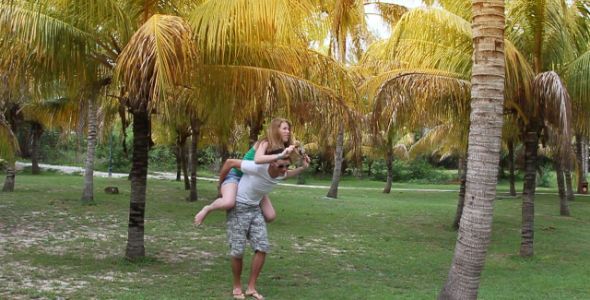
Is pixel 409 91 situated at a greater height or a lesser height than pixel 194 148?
greater

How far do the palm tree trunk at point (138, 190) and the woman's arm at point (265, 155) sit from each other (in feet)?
9.95

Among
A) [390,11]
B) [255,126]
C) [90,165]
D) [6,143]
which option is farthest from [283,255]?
[390,11]

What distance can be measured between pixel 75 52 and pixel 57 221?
5.66 meters

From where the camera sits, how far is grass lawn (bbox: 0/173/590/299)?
7.15 meters

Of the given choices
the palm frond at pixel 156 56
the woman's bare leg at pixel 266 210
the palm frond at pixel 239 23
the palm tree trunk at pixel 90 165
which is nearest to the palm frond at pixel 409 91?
the palm frond at pixel 239 23

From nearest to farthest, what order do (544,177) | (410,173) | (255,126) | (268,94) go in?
(268,94)
(255,126)
(544,177)
(410,173)

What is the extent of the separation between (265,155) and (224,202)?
680 mm

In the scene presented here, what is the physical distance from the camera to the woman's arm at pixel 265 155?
5.69m

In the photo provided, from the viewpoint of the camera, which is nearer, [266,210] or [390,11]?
[266,210]

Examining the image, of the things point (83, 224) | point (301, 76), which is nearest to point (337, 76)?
point (301, 76)

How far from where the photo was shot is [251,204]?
20.2 feet

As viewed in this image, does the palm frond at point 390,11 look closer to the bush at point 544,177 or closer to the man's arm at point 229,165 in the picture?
the man's arm at point 229,165

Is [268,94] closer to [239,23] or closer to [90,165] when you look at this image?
[239,23]

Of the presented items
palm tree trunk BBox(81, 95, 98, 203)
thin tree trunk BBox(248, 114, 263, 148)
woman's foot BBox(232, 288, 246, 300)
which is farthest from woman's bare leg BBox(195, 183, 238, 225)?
palm tree trunk BBox(81, 95, 98, 203)
